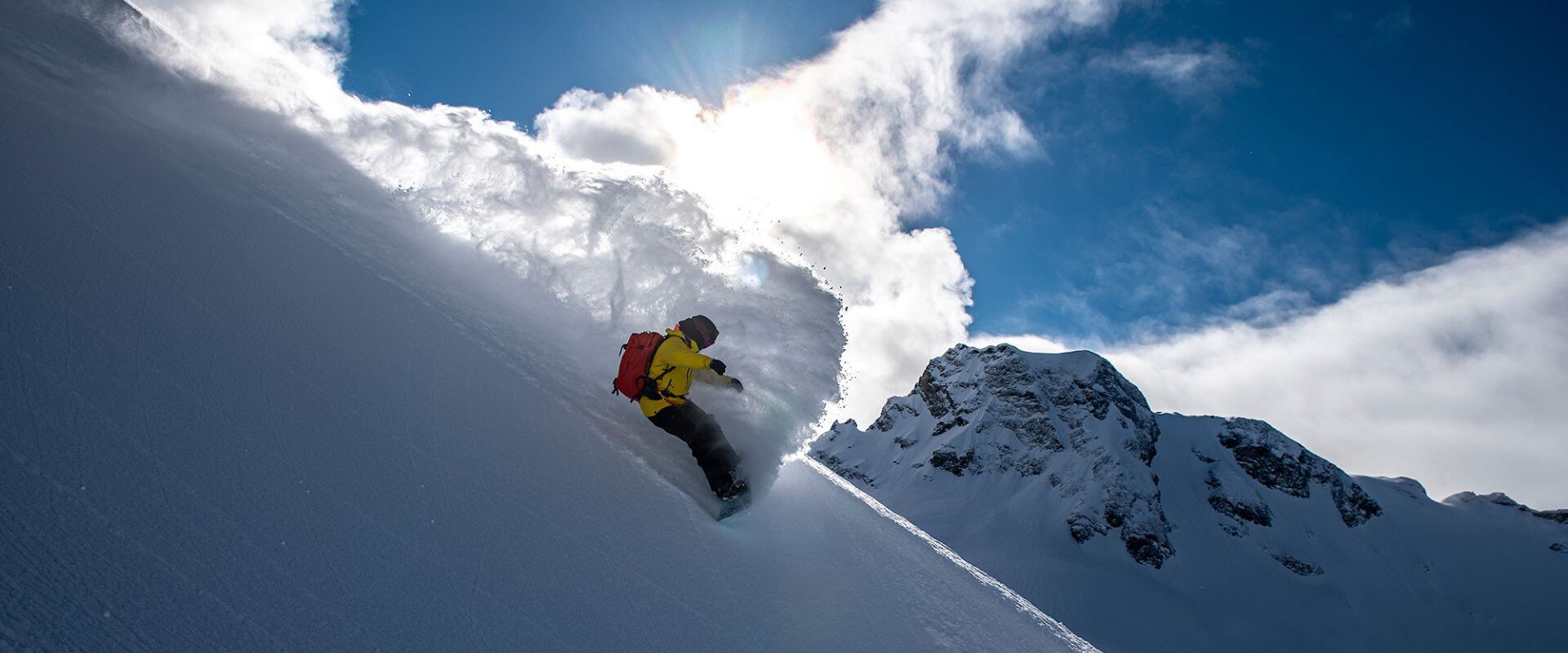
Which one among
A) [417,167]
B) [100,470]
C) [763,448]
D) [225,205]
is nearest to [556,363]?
[763,448]

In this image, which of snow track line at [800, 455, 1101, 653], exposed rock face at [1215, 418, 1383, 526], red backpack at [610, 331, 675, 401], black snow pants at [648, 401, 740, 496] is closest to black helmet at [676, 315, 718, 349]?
red backpack at [610, 331, 675, 401]

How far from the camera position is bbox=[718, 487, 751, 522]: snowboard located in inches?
219

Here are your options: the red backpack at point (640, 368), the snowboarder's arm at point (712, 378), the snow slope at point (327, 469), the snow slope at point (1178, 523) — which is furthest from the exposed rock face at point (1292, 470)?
the red backpack at point (640, 368)

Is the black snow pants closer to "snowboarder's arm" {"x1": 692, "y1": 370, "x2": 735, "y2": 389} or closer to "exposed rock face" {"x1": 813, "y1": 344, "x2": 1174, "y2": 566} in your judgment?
"snowboarder's arm" {"x1": 692, "y1": 370, "x2": 735, "y2": 389}

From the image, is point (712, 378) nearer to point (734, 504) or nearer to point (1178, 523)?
point (734, 504)

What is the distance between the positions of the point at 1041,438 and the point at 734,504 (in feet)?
431

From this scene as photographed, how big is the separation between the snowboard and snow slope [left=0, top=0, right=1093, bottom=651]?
15cm

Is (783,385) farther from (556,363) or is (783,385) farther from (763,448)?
(556,363)

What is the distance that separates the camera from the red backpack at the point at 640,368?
6215mm

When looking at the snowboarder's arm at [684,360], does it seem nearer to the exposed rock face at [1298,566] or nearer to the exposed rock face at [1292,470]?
the exposed rock face at [1298,566]

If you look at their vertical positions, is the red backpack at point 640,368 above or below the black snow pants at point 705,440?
above

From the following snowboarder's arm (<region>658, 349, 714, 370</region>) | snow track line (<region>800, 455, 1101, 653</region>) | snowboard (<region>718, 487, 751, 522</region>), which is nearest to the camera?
snowboard (<region>718, 487, 751, 522</region>)

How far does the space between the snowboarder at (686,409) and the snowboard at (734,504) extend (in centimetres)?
2

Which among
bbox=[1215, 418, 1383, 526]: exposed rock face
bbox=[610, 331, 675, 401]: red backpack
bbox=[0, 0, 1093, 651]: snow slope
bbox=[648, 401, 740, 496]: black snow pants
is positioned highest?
bbox=[1215, 418, 1383, 526]: exposed rock face
